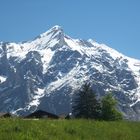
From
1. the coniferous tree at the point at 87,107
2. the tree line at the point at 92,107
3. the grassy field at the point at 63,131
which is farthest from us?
the tree line at the point at 92,107

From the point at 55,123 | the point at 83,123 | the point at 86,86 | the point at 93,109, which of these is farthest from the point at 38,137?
the point at 86,86

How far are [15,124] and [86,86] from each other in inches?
3515

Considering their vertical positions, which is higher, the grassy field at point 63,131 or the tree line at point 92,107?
the tree line at point 92,107

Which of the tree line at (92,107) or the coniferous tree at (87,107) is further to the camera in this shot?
the tree line at (92,107)

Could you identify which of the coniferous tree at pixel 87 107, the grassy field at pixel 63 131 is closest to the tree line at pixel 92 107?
the coniferous tree at pixel 87 107

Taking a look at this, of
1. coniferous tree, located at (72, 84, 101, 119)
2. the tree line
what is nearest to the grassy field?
coniferous tree, located at (72, 84, 101, 119)

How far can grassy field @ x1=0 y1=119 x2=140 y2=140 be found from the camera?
19.1 m

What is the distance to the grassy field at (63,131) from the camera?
752 inches

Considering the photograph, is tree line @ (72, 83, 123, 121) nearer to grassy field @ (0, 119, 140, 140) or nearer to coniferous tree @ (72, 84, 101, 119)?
coniferous tree @ (72, 84, 101, 119)

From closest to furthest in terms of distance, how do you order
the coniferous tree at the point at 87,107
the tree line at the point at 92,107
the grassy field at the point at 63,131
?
the grassy field at the point at 63,131 < the coniferous tree at the point at 87,107 < the tree line at the point at 92,107

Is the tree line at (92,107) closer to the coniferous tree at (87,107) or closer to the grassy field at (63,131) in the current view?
the coniferous tree at (87,107)

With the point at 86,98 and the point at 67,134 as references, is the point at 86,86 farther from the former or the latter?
the point at 67,134

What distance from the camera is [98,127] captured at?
2369 centimetres

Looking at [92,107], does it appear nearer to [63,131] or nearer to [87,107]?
[87,107]
